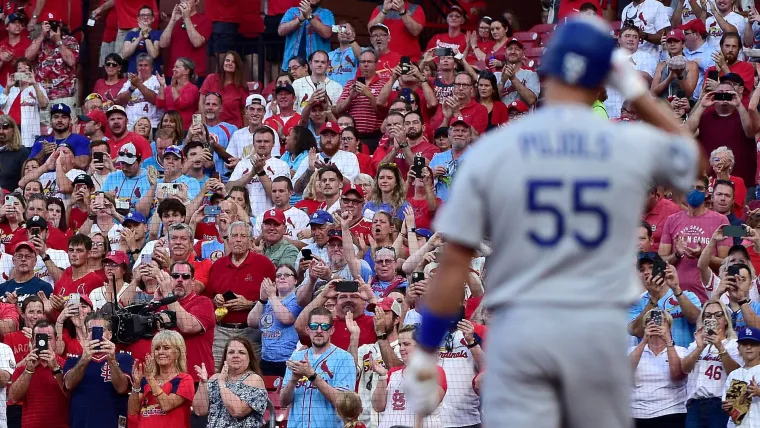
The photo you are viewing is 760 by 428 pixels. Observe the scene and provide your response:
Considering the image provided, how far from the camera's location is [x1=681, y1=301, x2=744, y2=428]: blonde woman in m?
10.3

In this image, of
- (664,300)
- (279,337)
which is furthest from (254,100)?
(664,300)

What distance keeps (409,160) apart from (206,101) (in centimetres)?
343

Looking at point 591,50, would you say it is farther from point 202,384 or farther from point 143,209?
point 143,209

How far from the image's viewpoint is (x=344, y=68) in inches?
670

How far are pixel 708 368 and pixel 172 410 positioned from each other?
404 cm

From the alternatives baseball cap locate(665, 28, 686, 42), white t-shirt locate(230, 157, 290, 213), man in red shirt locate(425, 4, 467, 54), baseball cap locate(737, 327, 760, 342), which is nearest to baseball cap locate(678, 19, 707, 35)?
baseball cap locate(665, 28, 686, 42)

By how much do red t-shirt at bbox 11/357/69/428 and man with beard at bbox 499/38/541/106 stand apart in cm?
636

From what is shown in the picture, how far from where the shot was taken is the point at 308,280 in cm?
1192

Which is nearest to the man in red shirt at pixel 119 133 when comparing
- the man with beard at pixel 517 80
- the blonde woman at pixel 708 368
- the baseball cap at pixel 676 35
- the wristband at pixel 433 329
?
the man with beard at pixel 517 80

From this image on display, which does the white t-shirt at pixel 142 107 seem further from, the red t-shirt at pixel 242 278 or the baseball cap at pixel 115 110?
the red t-shirt at pixel 242 278

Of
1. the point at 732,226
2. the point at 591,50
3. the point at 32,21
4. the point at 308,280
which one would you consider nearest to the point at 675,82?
the point at 732,226

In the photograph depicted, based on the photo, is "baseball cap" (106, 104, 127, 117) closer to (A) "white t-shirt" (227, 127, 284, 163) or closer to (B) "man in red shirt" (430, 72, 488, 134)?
(A) "white t-shirt" (227, 127, 284, 163)

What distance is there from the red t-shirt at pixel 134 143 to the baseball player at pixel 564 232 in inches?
469

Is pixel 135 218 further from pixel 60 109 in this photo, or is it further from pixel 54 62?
pixel 54 62
